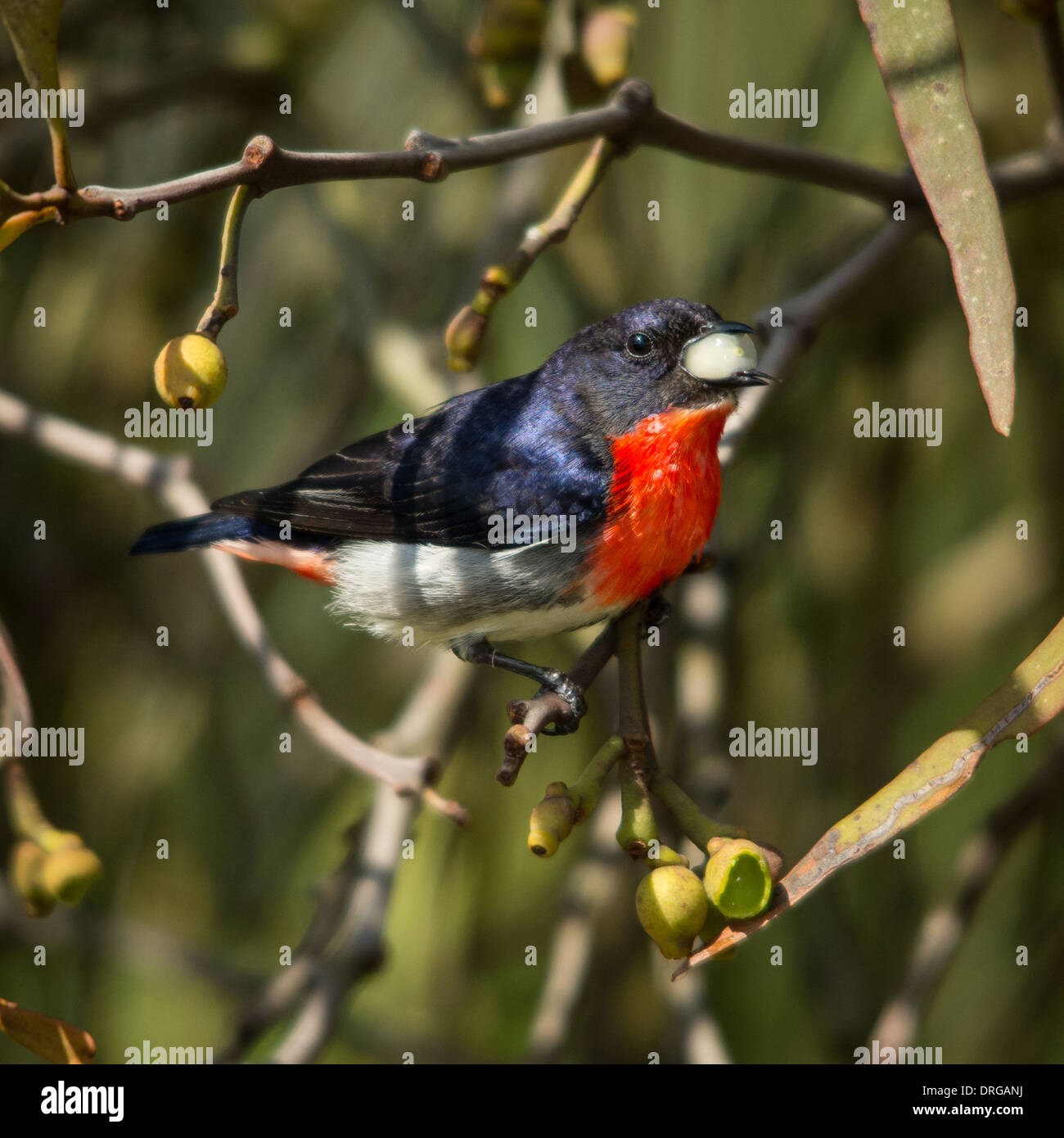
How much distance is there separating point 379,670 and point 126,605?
26.1 inches

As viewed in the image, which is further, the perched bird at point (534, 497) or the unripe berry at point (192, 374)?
the perched bird at point (534, 497)

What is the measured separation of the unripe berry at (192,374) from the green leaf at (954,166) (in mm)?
820

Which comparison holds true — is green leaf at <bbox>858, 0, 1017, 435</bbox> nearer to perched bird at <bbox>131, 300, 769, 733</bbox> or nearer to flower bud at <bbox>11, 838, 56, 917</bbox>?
perched bird at <bbox>131, 300, 769, 733</bbox>

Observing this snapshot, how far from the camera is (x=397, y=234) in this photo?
338cm

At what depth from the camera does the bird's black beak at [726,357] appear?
2.14 m

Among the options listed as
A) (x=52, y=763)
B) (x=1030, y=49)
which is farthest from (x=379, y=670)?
(x=1030, y=49)

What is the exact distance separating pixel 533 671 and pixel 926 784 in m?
1.15

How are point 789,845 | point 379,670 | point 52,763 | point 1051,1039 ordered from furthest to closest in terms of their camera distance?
point 379,670 < point 52,763 < point 789,845 < point 1051,1039

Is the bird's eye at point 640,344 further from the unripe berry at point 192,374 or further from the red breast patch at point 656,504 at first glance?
the unripe berry at point 192,374

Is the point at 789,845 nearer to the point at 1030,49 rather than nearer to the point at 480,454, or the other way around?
the point at 480,454

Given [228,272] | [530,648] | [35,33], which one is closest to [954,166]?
[228,272]

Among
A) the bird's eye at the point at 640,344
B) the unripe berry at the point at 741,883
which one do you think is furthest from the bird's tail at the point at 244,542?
the unripe berry at the point at 741,883

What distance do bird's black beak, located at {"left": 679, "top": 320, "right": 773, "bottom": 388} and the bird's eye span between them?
0.12m

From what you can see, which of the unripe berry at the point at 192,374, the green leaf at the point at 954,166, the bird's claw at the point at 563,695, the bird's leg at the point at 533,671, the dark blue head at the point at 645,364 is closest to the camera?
the unripe berry at the point at 192,374
